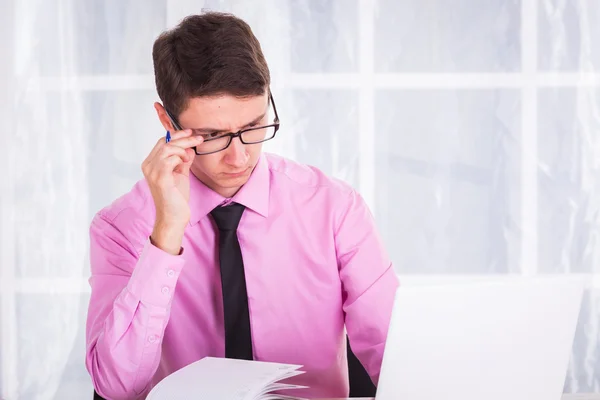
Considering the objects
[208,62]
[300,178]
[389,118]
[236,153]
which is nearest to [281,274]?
[300,178]

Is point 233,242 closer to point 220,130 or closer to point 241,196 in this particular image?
point 241,196

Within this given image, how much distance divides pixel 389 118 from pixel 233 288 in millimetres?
1596

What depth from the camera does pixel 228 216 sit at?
5.74ft

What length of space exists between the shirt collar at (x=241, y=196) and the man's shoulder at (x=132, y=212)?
12cm

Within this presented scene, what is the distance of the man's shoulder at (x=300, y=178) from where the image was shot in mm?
1872

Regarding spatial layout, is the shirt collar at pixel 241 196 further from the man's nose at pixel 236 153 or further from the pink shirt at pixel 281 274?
the man's nose at pixel 236 153

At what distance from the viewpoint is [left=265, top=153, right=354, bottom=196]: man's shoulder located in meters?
1.87

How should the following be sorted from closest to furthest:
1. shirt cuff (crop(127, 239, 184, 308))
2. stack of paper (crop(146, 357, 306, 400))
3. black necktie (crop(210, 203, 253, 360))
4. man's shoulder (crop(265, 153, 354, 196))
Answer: stack of paper (crop(146, 357, 306, 400)) < shirt cuff (crop(127, 239, 184, 308)) < black necktie (crop(210, 203, 253, 360)) < man's shoulder (crop(265, 153, 354, 196))

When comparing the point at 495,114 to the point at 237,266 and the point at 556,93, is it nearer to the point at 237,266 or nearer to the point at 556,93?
the point at 556,93

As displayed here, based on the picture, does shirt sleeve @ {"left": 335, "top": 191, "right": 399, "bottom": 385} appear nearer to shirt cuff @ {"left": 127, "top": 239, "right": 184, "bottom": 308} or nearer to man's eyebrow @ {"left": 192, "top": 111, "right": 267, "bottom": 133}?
man's eyebrow @ {"left": 192, "top": 111, "right": 267, "bottom": 133}

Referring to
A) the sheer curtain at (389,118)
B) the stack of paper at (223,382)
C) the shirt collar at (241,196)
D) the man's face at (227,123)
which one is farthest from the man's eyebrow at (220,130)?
the sheer curtain at (389,118)

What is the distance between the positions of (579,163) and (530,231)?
0.36 metres

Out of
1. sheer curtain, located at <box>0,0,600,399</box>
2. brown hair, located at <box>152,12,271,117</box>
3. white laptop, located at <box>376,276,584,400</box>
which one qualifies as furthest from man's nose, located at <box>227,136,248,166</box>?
sheer curtain, located at <box>0,0,600,399</box>

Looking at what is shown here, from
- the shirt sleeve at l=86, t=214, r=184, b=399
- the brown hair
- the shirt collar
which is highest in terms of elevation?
the brown hair
